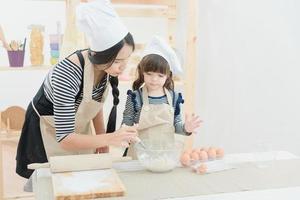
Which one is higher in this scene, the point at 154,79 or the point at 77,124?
the point at 154,79

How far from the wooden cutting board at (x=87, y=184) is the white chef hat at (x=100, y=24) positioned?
40 centimetres

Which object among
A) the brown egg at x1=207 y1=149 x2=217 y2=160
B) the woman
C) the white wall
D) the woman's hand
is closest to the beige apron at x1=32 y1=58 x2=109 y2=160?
the woman

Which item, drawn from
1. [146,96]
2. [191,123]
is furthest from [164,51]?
[191,123]

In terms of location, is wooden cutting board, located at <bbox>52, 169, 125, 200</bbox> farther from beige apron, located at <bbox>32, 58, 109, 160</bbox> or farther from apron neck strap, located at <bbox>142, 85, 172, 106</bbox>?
apron neck strap, located at <bbox>142, 85, 172, 106</bbox>

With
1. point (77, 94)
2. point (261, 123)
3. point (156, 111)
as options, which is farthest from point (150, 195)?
point (261, 123)

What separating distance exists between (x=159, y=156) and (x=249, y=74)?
1.15m

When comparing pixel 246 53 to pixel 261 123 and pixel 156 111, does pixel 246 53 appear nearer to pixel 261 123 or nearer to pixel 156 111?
pixel 261 123

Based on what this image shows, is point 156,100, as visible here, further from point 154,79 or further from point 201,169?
point 201,169

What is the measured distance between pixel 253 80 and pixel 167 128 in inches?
30.4

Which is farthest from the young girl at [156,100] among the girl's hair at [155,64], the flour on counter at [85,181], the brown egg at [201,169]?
the flour on counter at [85,181]

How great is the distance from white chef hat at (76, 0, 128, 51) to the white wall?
0.99m

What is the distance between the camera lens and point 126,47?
4.25 ft

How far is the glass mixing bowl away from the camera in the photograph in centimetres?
121

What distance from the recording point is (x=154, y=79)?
61.7 inches
